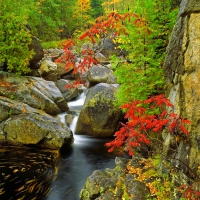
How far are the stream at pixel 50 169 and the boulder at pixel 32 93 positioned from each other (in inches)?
120

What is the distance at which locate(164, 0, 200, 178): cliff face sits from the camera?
20.4ft

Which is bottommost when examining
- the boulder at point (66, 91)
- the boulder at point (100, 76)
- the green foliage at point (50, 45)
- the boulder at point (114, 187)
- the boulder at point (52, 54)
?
the boulder at point (114, 187)

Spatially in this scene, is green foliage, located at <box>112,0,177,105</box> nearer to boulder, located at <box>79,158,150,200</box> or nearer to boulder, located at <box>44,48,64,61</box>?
boulder, located at <box>79,158,150,200</box>

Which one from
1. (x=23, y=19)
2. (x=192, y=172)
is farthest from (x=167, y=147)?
(x=23, y=19)

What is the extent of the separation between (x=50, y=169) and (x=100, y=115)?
4939mm

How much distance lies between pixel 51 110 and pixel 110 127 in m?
4.08

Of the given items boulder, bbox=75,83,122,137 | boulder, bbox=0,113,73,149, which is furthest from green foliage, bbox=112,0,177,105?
boulder, bbox=0,113,73,149

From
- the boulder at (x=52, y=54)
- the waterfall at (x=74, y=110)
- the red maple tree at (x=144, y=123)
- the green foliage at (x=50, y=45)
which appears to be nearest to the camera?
the red maple tree at (x=144, y=123)

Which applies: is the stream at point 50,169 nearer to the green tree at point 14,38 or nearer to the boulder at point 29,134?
the boulder at point 29,134

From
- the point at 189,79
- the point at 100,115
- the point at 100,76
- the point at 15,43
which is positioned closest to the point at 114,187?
the point at 189,79

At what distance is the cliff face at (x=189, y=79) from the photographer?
6.22 m

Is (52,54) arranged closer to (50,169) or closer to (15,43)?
(15,43)

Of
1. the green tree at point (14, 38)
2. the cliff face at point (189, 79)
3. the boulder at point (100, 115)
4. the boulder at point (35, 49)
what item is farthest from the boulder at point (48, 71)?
the cliff face at point (189, 79)

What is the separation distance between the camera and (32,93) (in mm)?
14023
